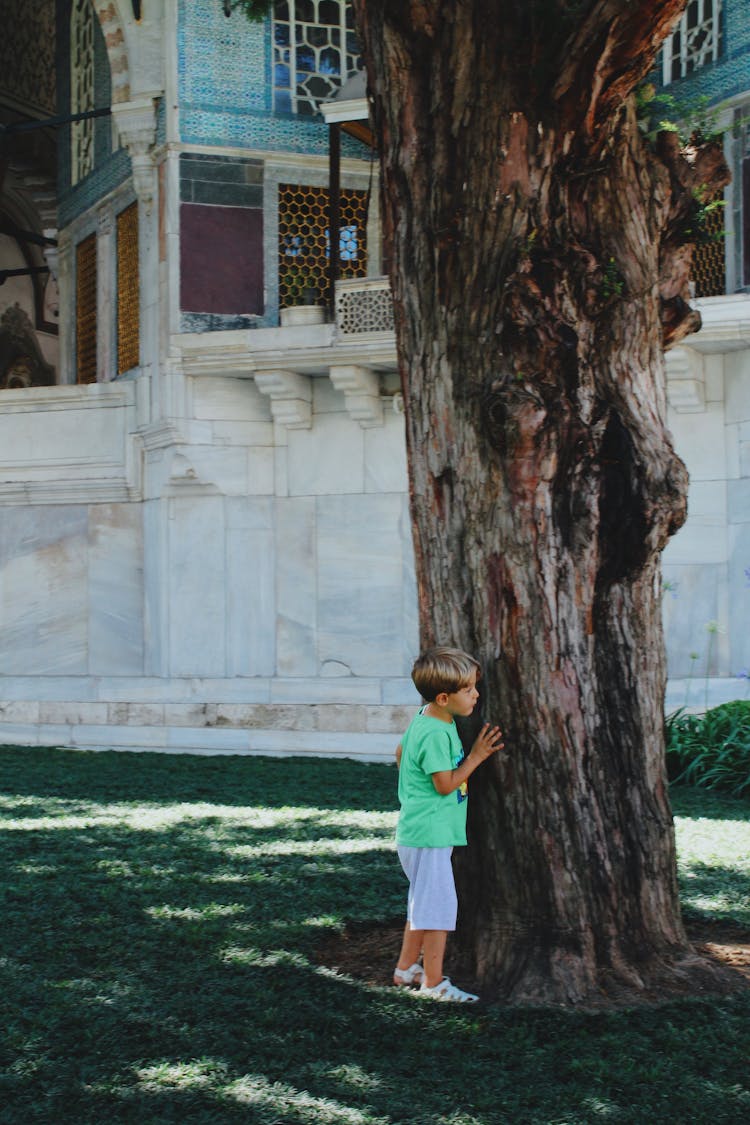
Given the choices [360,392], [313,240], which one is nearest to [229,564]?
[360,392]

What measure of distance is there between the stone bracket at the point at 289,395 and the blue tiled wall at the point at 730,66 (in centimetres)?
467

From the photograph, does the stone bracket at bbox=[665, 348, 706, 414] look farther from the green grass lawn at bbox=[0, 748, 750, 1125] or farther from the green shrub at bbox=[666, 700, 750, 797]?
the green grass lawn at bbox=[0, 748, 750, 1125]

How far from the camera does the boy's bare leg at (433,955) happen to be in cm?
438

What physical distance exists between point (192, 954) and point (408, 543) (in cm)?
917

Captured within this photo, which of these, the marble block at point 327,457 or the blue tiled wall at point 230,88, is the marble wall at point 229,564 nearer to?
the marble block at point 327,457

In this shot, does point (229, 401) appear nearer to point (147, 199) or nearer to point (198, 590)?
point (198, 590)

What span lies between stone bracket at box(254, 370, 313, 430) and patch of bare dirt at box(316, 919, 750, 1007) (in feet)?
30.0

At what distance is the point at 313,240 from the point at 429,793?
10.9 metres

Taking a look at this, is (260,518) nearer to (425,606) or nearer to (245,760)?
(245,760)

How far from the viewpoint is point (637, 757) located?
4574mm

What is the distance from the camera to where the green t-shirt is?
4387 millimetres

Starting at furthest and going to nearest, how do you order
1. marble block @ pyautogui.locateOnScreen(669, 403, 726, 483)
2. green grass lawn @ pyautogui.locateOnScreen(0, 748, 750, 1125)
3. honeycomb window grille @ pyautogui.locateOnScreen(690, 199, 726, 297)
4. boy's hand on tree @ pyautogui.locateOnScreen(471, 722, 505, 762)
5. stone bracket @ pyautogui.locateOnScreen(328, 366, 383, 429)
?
1. stone bracket @ pyautogui.locateOnScreen(328, 366, 383, 429)
2. marble block @ pyautogui.locateOnScreen(669, 403, 726, 483)
3. honeycomb window grille @ pyautogui.locateOnScreen(690, 199, 726, 297)
4. boy's hand on tree @ pyautogui.locateOnScreen(471, 722, 505, 762)
5. green grass lawn @ pyautogui.locateOnScreen(0, 748, 750, 1125)

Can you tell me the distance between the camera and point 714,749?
1003 cm

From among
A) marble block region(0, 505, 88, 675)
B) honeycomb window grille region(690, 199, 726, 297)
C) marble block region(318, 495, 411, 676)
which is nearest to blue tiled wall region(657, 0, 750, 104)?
honeycomb window grille region(690, 199, 726, 297)
